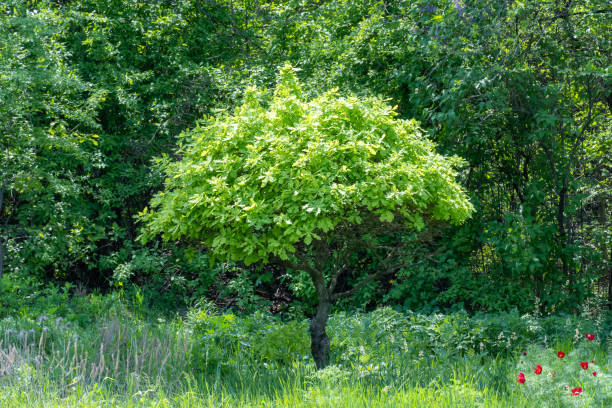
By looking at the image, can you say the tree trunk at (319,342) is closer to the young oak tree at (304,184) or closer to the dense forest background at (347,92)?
the young oak tree at (304,184)

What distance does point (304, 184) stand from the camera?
395 cm

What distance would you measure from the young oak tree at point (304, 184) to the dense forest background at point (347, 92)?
2.05m

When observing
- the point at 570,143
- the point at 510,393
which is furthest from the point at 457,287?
the point at 510,393

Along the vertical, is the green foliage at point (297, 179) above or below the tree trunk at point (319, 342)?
above

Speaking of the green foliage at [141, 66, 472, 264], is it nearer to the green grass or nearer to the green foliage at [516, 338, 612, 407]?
the green grass

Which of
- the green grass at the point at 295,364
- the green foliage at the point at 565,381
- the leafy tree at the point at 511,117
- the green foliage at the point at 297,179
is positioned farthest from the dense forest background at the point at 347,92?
the green foliage at the point at 565,381

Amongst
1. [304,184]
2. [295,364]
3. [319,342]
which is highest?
[304,184]

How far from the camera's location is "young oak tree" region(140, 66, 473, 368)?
391cm

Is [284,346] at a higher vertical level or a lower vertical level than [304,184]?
lower

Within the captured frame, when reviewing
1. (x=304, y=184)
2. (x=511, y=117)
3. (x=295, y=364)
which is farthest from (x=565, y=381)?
(x=511, y=117)

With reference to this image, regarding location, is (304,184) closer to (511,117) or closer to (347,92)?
(347,92)

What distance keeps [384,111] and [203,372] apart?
2508 millimetres

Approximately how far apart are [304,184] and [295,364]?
151 cm

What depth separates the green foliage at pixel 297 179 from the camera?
3.90 meters
